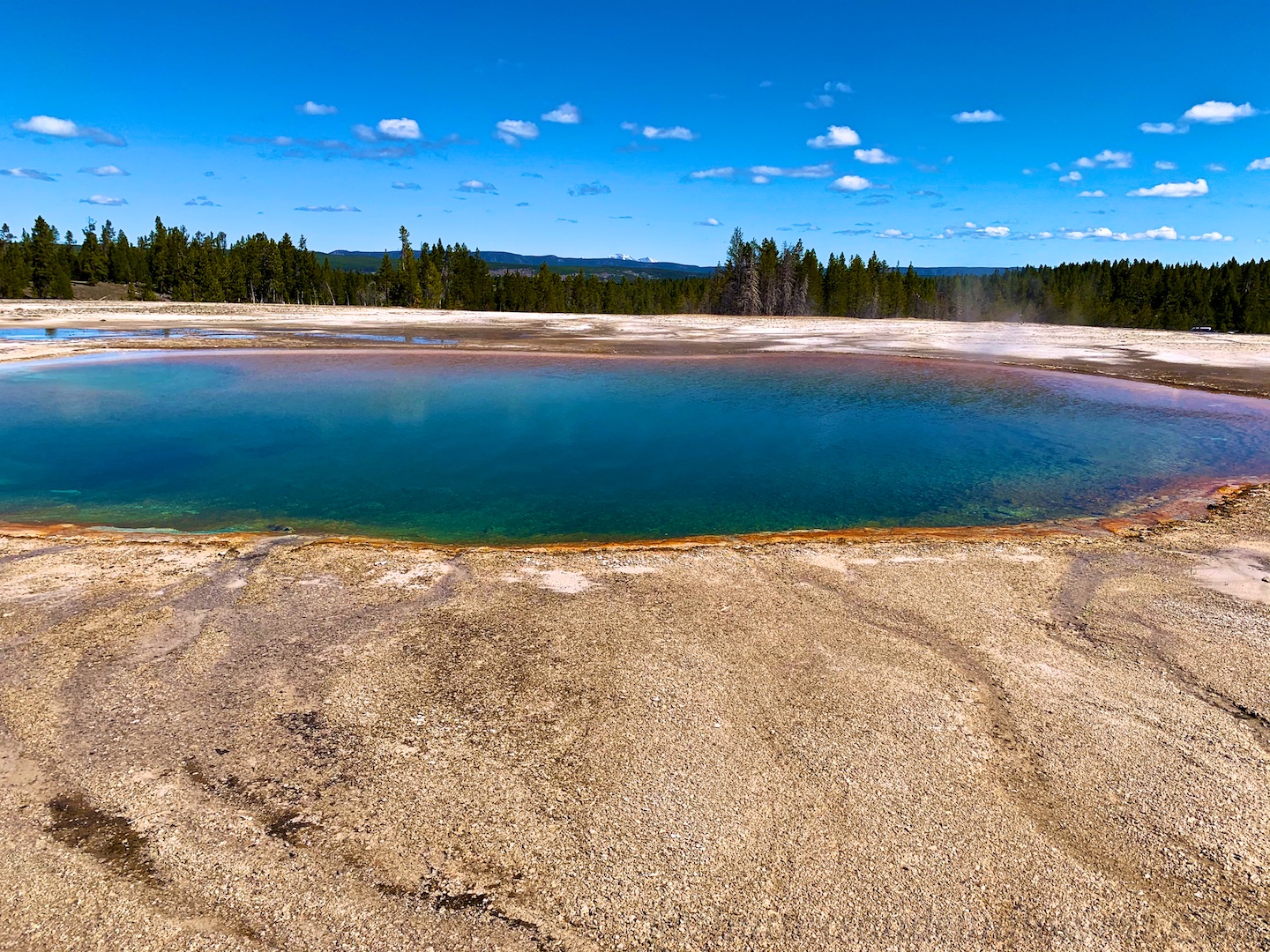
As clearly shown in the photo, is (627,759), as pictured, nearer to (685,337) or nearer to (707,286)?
(685,337)

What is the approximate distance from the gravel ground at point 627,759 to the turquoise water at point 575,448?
4.49m

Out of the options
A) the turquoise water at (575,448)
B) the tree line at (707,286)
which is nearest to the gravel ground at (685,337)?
the turquoise water at (575,448)

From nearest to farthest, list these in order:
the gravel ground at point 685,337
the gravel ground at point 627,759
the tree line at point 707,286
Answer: the gravel ground at point 627,759 < the gravel ground at point 685,337 < the tree line at point 707,286

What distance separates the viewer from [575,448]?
2122cm

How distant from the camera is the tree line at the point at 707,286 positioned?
91.4 metres

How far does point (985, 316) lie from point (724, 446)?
112 meters

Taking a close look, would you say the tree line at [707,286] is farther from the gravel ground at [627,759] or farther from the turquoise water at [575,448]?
the gravel ground at [627,759]

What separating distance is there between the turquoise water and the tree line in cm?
6023

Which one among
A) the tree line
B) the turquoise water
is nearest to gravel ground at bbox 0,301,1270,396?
the turquoise water

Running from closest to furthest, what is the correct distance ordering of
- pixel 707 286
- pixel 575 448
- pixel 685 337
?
pixel 575 448, pixel 685 337, pixel 707 286

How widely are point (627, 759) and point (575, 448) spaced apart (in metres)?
15.2

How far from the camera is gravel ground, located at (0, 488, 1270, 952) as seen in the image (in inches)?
193

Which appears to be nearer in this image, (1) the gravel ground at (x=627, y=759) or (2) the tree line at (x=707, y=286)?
(1) the gravel ground at (x=627, y=759)

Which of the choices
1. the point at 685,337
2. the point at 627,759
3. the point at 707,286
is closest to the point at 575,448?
the point at 627,759
